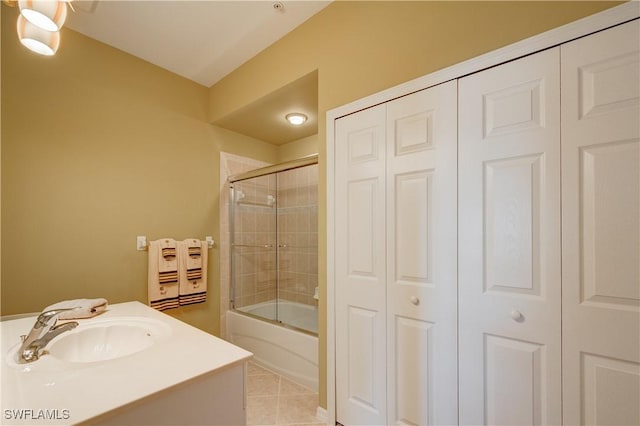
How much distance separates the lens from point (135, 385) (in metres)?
0.80

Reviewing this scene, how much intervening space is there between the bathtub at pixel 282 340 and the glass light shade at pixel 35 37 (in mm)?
2109

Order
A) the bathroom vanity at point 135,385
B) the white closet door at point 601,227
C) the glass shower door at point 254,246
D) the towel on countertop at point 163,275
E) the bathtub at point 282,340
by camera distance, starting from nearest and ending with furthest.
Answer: the bathroom vanity at point 135,385 → the white closet door at point 601,227 → the bathtub at point 282,340 → the towel on countertop at point 163,275 → the glass shower door at point 254,246

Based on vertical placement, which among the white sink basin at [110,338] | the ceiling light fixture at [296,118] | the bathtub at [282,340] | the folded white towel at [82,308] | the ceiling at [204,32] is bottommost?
the bathtub at [282,340]

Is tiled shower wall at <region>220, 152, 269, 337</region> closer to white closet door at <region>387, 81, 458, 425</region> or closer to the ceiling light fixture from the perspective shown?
the ceiling light fixture

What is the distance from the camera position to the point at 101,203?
2.11 m

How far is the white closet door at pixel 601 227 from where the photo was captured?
36.5 inches

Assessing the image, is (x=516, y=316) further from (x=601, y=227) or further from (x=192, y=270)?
(x=192, y=270)

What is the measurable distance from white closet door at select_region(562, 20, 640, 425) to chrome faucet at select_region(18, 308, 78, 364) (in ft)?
6.15

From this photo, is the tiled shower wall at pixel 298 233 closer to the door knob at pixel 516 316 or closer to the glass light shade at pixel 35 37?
the door knob at pixel 516 316

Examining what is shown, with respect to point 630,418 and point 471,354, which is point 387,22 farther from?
point 630,418

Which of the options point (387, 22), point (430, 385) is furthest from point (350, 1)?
point (430, 385)

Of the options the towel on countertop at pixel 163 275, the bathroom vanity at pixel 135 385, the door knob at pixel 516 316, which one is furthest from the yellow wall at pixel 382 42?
the towel on countertop at pixel 163 275

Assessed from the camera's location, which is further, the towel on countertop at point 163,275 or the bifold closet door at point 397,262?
the towel on countertop at point 163,275

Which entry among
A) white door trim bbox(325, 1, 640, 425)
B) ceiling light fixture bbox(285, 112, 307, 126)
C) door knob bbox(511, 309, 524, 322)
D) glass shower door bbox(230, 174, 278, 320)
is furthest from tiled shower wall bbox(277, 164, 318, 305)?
door knob bbox(511, 309, 524, 322)
